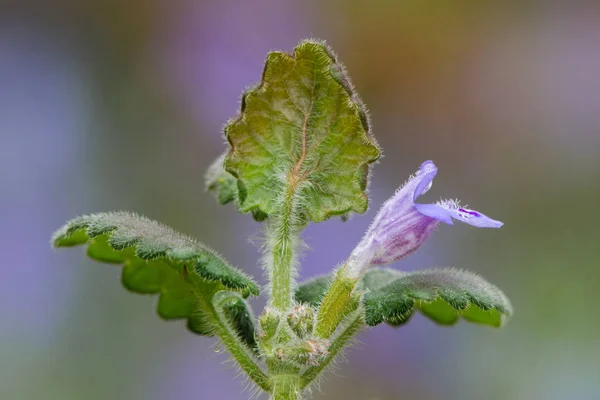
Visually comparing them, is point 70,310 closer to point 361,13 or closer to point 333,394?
point 333,394

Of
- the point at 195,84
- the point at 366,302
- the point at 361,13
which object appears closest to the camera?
the point at 366,302

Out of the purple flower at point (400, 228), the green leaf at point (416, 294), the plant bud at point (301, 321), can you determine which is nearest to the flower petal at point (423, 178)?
the purple flower at point (400, 228)

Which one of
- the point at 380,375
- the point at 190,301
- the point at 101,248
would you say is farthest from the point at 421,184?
the point at 380,375

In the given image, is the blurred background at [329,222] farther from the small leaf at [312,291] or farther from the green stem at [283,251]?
the green stem at [283,251]

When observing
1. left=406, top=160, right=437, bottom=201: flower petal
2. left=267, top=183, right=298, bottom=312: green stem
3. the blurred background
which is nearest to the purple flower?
left=406, top=160, right=437, bottom=201: flower petal

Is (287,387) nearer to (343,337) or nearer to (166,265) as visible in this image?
(343,337)

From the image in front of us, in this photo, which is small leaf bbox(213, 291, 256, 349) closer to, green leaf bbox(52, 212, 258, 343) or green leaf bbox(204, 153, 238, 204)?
green leaf bbox(52, 212, 258, 343)
